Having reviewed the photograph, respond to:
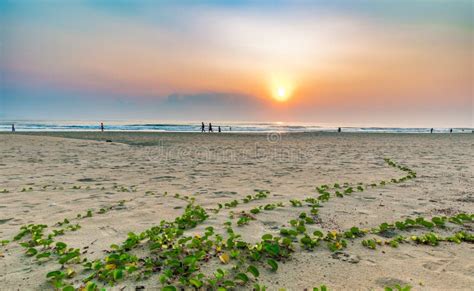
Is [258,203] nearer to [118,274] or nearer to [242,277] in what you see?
[242,277]

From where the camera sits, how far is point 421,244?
162 inches

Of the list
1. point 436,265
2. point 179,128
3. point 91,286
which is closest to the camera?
point 91,286

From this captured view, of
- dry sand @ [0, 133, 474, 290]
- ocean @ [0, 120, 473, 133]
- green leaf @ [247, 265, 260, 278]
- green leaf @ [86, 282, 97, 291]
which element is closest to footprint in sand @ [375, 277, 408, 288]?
dry sand @ [0, 133, 474, 290]

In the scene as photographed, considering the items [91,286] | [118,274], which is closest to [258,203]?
[118,274]

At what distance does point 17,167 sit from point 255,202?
10069mm

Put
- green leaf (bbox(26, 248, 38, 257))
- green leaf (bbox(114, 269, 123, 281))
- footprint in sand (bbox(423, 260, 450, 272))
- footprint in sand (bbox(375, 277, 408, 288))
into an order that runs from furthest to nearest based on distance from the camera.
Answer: green leaf (bbox(26, 248, 38, 257)) → footprint in sand (bbox(423, 260, 450, 272)) → footprint in sand (bbox(375, 277, 408, 288)) → green leaf (bbox(114, 269, 123, 281))

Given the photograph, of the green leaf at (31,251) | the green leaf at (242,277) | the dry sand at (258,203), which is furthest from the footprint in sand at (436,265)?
the green leaf at (31,251)

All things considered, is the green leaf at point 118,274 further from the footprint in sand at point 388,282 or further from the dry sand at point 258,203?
the footprint in sand at point 388,282

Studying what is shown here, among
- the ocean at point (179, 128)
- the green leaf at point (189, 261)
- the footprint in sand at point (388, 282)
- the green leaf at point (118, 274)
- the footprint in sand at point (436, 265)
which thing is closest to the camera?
the green leaf at point (118, 274)

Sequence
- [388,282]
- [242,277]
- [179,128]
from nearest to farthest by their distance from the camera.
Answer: [242,277]
[388,282]
[179,128]

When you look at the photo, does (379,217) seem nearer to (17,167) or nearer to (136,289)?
(136,289)

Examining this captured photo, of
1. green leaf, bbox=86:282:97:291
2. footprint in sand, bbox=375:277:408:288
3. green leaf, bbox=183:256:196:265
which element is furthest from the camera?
green leaf, bbox=183:256:196:265

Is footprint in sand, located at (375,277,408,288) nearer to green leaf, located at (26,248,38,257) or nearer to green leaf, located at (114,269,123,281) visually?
green leaf, located at (114,269,123,281)

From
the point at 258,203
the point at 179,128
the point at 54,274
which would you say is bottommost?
the point at 258,203
